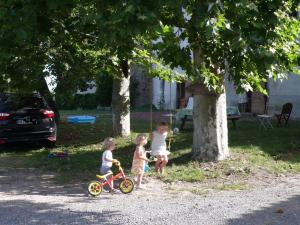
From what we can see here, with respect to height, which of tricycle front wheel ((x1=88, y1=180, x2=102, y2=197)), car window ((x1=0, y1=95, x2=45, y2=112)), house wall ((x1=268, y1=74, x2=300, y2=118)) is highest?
house wall ((x1=268, y1=74, x2=300, y2=118))

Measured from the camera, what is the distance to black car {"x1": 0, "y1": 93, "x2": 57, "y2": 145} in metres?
12.9

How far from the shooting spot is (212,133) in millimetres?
10750

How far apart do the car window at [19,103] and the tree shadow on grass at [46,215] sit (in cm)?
569

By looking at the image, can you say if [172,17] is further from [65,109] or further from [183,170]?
[65,109]

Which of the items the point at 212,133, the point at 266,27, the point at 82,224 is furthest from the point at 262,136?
the point at 82,224

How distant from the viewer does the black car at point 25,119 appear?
509 inches

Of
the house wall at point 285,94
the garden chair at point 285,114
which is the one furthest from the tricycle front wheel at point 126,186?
the house wall at point 285,94

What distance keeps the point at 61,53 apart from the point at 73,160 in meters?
2.67

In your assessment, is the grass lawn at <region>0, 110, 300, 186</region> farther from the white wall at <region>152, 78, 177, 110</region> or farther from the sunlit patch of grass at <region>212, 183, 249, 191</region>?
the white wall at <region>152, 78, 177, 110</region>

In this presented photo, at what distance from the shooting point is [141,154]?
883 cm

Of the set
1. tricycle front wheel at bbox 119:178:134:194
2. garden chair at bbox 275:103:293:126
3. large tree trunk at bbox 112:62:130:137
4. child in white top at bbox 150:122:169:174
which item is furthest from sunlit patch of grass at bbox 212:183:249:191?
garden chair at bbox 275:103:293:126

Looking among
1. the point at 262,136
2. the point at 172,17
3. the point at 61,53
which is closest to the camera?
the point at 172,17

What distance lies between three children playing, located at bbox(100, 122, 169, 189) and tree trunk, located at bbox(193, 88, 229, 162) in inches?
42.8

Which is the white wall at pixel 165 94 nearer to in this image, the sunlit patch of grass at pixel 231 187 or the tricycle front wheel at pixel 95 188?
the sunlit patch of grass at pixel 231 187
